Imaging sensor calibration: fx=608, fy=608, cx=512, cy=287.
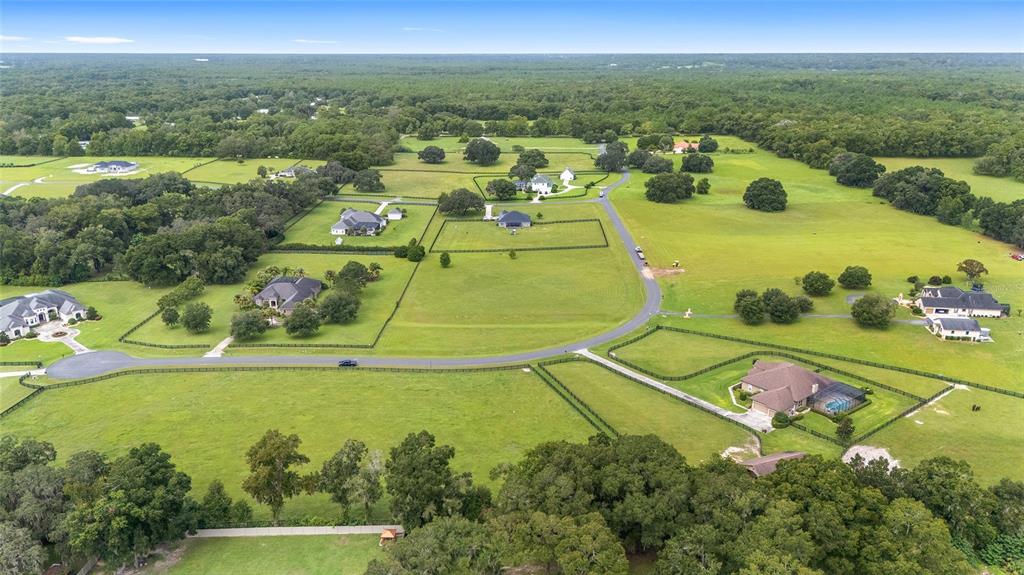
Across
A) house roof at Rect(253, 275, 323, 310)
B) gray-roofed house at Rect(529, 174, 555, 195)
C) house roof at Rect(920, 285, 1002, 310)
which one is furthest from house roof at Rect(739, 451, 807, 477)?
gray-roofed house at Rect(529, 174, 555, 195)

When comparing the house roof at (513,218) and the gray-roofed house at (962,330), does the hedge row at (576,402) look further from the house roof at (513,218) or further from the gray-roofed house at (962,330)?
the house roof at (513,218)

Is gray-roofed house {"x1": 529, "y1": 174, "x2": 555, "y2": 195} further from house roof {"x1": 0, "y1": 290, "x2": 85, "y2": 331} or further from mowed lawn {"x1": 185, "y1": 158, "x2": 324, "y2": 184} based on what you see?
house roof {"x1": 0, "y1": 290, "x2": 85, "y2": 331}

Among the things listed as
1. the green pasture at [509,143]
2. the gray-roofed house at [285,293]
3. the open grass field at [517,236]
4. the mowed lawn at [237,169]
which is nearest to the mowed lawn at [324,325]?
the gray-roofed house at [285,293]

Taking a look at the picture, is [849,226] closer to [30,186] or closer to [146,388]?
[146,388]

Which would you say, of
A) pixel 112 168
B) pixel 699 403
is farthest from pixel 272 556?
pixel 112 168

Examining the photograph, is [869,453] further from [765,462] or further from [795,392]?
→ [765,462]

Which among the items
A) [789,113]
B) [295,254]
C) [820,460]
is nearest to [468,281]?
[295,254]
